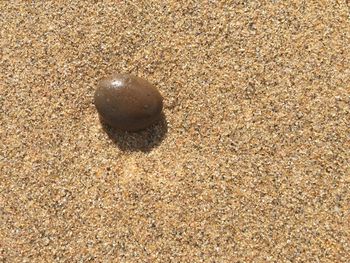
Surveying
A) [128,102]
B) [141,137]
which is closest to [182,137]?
[141,137]

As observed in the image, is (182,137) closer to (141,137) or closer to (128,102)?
(141,137)

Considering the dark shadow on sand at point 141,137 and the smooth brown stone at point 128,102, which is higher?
the smooth brown stone at point 128,102

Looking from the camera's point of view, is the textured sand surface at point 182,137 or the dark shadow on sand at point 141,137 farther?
the dark shadow on sand at point 141,137

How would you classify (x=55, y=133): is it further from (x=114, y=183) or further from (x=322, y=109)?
(x=322, y=109)

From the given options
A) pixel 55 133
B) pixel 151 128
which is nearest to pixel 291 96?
pixel 151 128
